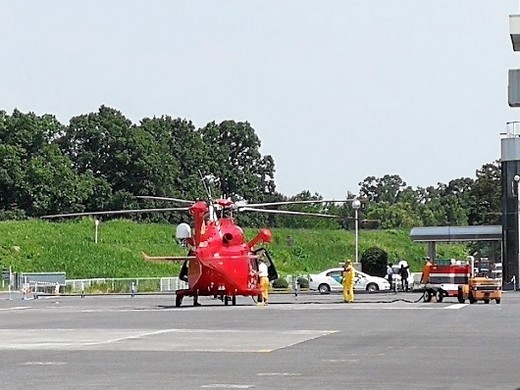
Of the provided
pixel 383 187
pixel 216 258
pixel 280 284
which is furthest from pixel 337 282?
pixel 383 187

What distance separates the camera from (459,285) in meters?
41.1

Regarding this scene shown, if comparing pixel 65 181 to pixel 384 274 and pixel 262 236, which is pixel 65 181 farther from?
pixel 262 236

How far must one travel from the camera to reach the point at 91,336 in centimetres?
2378

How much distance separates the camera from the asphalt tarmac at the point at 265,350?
→ 14914 mm

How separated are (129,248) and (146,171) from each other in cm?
2353

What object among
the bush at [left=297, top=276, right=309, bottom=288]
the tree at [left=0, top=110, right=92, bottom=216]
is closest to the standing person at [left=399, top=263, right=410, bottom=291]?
the bush at [left=297, top=276, right=309, bottom=288]

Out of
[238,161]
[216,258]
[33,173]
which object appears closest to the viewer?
[216,258]

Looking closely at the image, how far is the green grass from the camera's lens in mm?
79000

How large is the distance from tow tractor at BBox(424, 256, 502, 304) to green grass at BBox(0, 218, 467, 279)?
38042mm

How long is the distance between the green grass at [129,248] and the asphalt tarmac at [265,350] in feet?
152

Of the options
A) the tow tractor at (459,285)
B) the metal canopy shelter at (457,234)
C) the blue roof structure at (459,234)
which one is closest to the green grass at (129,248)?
the metal canopy shelter at (457,234)

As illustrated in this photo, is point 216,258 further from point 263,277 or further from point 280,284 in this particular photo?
point 280,284

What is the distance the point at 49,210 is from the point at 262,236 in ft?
198

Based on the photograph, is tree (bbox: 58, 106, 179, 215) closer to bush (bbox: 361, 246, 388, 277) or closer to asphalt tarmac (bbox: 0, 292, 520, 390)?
bush (bbox: 361, 246, 388, 277)
